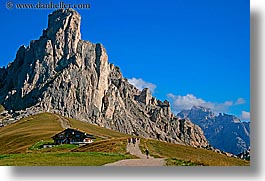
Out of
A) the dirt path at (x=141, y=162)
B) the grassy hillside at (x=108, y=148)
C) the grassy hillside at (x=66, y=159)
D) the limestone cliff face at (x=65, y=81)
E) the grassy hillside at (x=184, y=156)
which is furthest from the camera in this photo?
the limestone cliff face at (x=65, y=81)

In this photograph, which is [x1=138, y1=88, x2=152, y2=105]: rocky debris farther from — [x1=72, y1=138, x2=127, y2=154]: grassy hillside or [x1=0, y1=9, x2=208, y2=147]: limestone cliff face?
[x1=72, y1=138, x2=127, y2=154]: grassy hillside

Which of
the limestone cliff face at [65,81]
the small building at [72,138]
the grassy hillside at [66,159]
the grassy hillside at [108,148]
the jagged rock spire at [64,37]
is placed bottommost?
the grassy hillside at [66,159]

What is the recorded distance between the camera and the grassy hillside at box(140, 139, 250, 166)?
1491cm

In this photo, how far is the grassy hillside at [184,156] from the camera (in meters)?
14.9

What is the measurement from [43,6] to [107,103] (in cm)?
9742

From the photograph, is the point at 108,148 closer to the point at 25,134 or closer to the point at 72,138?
the point at 72,138

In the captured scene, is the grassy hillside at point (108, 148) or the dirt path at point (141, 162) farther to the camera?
the grassy hillside at point (108, 148)

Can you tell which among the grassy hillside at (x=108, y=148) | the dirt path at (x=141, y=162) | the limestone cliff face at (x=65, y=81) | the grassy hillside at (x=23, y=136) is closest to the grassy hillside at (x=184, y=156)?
the dirt path at (x=141, y=162)

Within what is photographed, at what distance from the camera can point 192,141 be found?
13012cm

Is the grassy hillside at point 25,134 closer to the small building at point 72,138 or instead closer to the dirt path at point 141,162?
the small building at point 72,138

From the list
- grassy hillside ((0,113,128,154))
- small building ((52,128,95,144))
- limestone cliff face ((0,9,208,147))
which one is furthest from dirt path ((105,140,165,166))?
limestone cliff face ((0,9,208,147))

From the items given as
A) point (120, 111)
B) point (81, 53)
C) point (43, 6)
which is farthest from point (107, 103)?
point (43, 6)

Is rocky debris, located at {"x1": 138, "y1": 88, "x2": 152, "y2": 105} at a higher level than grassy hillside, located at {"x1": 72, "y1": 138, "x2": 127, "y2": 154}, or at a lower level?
higher

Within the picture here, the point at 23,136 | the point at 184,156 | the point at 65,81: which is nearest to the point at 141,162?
the point at 184,156
